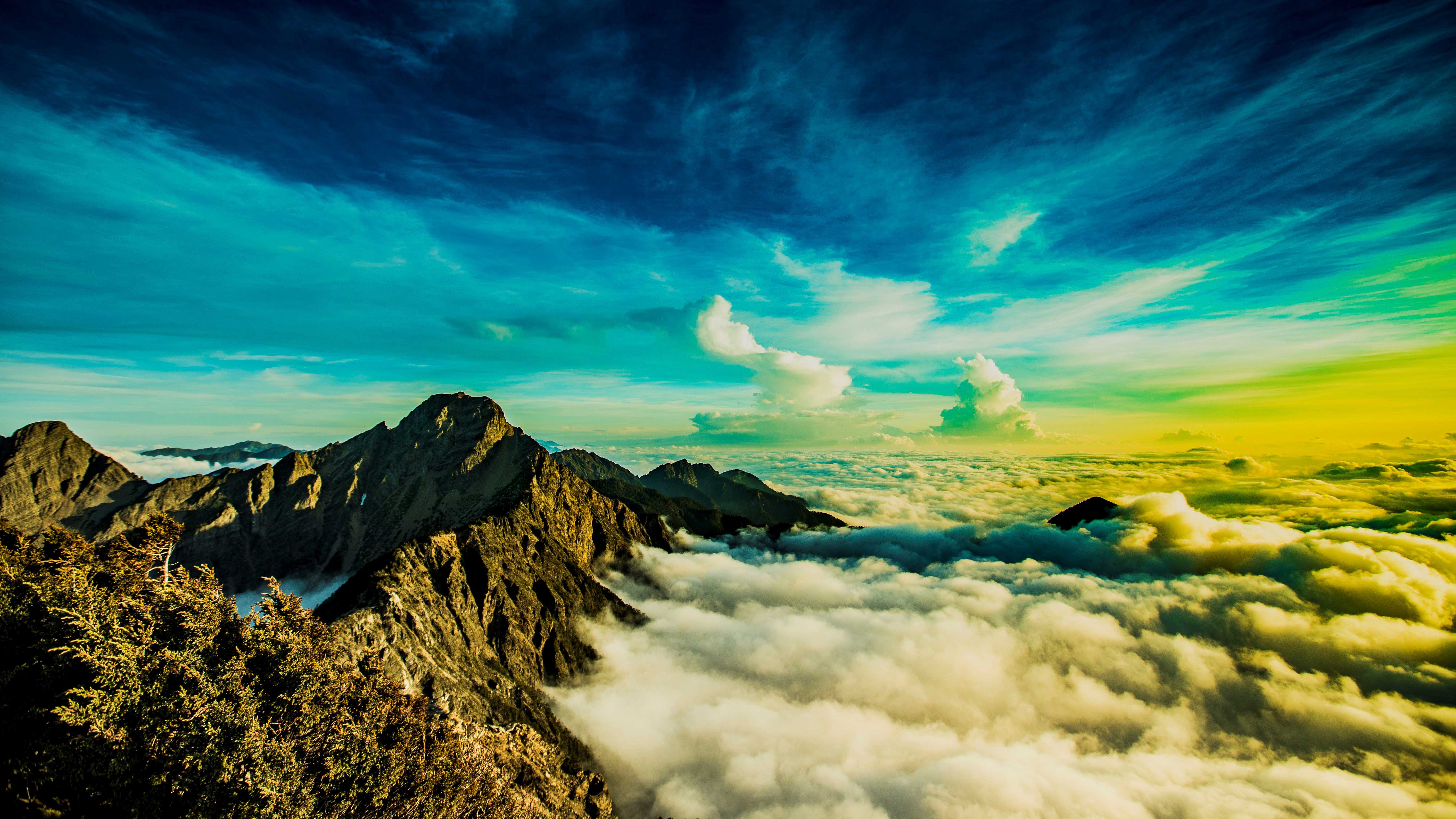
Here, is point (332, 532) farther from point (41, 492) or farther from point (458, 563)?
point (458, 563)

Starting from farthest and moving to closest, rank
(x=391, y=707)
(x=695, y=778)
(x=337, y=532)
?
(x=337, y=532) < (x=695, y=778) < (x=391, y=707)

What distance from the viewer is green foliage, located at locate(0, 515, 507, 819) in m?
27.2

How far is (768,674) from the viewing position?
532 ft

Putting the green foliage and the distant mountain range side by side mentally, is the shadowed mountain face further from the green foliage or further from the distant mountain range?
the green foliage

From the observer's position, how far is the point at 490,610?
100 m

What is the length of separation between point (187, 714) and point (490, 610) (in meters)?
75.2

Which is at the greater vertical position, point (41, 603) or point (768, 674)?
point (41, 603)

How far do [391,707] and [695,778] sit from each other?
89.0 m

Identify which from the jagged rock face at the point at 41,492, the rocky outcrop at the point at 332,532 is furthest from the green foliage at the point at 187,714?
the jagged rock face at the point at 41,492

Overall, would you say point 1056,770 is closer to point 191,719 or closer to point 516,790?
→ point 516,790

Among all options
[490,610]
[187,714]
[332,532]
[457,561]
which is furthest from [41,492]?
[187,714]

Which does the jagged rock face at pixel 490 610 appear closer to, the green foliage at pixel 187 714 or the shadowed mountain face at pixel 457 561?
the shadowed mountain face at pixel 457 561

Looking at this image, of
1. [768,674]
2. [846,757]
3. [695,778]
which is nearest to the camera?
[695,778]

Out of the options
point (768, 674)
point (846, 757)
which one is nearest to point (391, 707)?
point (846, 757)
